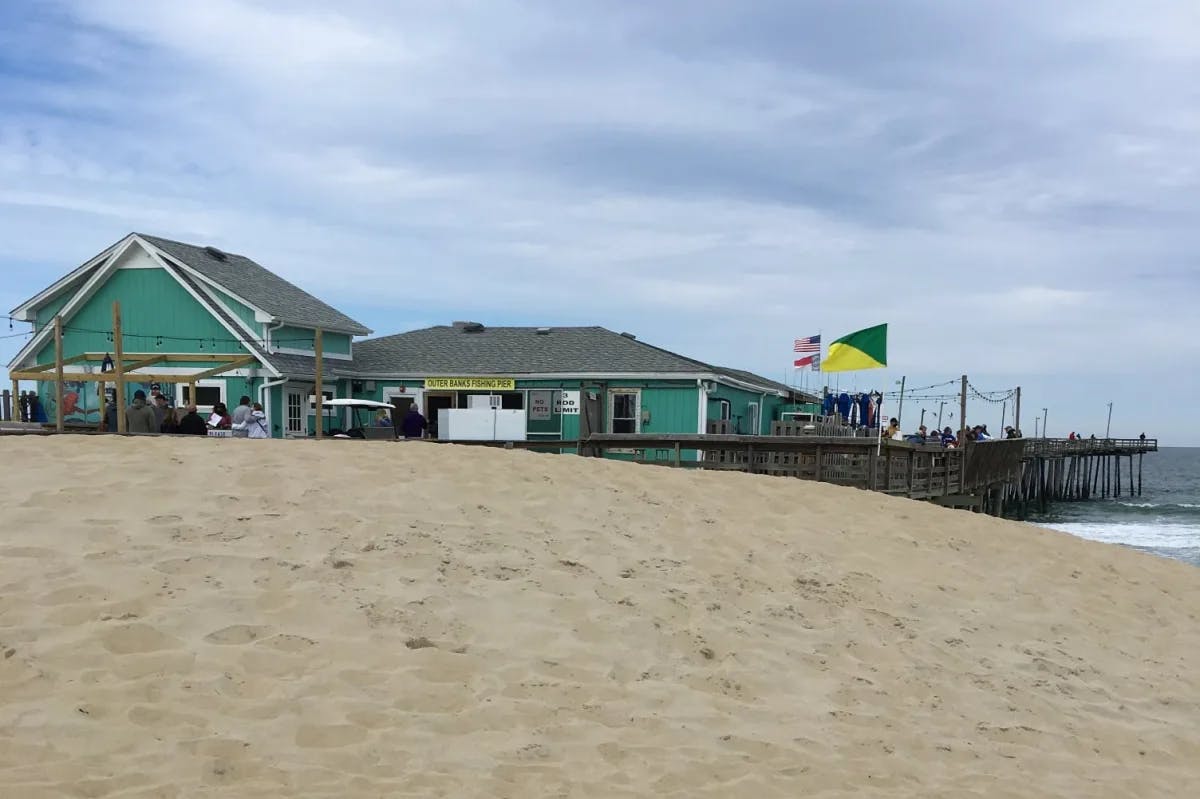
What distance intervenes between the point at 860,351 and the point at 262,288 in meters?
17.7

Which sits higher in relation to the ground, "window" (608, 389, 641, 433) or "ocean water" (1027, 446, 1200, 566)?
"window" (608, 389, 641, 433)

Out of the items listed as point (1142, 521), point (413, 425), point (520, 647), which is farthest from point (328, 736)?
point (1142, 521)

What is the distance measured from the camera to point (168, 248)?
84.7ft

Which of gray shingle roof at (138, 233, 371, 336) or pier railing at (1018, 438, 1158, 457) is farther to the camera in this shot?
pier railing at (1018, 438, 1158, 457)

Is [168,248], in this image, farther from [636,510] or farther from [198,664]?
[198,664]

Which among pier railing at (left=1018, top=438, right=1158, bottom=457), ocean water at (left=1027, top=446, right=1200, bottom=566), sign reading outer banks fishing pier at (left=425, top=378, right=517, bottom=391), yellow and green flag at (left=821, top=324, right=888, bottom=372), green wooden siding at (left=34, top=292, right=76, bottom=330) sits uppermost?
green wooden siding at (left=34, top=292, right=76, bottom=330)

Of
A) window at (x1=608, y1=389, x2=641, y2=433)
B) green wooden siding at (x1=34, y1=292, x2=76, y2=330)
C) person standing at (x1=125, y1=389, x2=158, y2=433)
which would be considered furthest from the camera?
green wooden siding at (x1=34, y1=292, x2=76, y2=330)

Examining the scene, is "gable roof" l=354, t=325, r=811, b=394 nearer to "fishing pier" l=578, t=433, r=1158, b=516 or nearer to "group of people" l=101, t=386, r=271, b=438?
"fishing pier" l=578, t=433, r=1158, b=516

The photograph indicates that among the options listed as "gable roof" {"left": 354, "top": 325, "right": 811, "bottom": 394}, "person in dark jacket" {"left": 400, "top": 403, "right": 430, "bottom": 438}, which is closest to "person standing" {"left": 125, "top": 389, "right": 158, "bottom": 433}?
"person in dark jacket" {"left": 400, "top": 403, "right": 430, "bottom": 438}

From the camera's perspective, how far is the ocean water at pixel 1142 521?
1213 inches

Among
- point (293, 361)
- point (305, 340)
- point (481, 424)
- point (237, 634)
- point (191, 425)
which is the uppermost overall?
point (305, 340)

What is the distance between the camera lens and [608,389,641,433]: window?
2664 centimetres

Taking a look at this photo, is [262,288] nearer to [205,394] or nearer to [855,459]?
[205,394]

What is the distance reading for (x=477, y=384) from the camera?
27672mm
